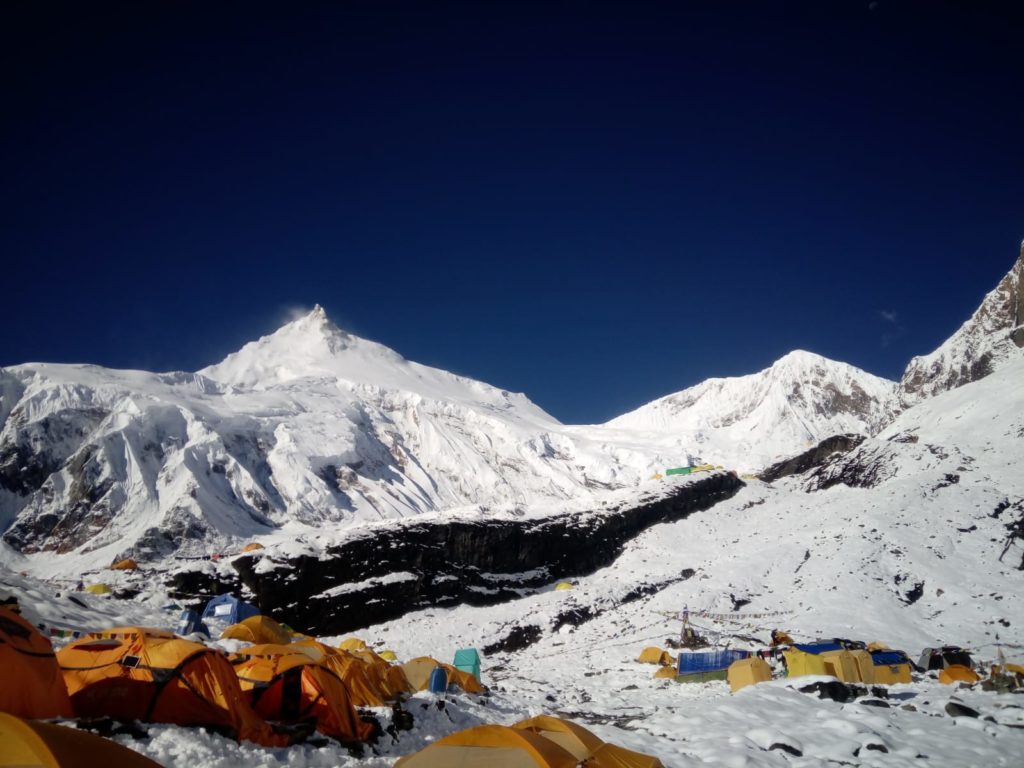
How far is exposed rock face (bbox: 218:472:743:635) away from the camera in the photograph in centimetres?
4366

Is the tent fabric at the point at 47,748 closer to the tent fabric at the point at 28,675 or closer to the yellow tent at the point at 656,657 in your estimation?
the tent fabric at the point at 28,675

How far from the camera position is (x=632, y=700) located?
20312 mm

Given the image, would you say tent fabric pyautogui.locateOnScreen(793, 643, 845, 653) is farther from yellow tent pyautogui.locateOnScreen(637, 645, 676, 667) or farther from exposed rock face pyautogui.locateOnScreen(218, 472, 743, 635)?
exposed rock face pyautogui.locateOnScreen(218, 472, 743, 635)

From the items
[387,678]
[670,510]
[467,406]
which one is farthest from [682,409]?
[387,678]

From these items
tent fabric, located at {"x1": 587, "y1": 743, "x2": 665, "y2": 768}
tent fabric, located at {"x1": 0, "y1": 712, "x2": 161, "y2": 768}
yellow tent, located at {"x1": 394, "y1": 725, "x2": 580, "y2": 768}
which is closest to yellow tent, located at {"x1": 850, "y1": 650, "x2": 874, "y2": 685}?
tent fabric, located at {"x1": 587, "y1": 743, "x2": 665, "y2": 768}

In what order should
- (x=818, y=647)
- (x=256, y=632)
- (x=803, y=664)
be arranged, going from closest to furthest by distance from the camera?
(x=803, y=664), (x=256, y=632), (x=818, y=647)

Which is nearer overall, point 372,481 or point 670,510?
point 670,510

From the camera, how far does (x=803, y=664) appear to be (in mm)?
20625

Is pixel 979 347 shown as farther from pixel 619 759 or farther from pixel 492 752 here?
pixel 492 752

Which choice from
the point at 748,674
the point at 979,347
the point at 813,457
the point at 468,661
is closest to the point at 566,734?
the point at 748,674

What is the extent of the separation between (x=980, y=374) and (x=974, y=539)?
83.5 m

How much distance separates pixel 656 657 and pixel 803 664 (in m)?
10.1

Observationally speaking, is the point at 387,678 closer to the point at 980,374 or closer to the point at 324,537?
the point at 324,537

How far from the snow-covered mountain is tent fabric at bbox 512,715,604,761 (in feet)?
390
